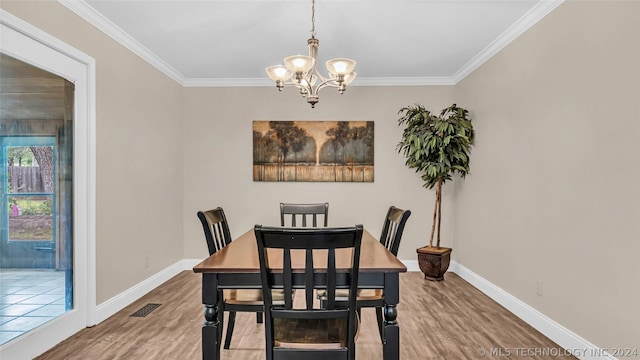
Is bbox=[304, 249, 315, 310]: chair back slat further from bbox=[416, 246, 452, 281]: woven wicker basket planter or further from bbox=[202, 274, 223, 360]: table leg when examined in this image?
bbox=[416, 246, 452, 281]: woven wicker basket planter

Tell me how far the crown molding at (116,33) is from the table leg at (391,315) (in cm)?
300

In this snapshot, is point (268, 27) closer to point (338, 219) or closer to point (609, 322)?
point (338, 219)

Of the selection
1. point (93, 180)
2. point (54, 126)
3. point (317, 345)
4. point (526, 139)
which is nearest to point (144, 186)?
point (93, 180)

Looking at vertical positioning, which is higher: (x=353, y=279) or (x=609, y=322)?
(x=353, y=279)

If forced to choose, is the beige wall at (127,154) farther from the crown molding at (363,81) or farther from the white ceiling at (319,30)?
the crown molding at (363,81)

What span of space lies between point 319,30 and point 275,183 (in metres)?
2.21

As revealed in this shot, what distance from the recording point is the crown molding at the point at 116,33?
9.21 feet

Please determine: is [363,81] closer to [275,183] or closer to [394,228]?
[275,183]

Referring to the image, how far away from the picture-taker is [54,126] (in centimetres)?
266

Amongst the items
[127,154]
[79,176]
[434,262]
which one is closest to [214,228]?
[79,176]

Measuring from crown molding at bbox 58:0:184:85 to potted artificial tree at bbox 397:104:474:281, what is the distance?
2.94 metres

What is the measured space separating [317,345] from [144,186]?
2950 mm

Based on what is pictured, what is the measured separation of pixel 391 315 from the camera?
191 centimetres

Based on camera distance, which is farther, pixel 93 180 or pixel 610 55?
pixel 93 180
